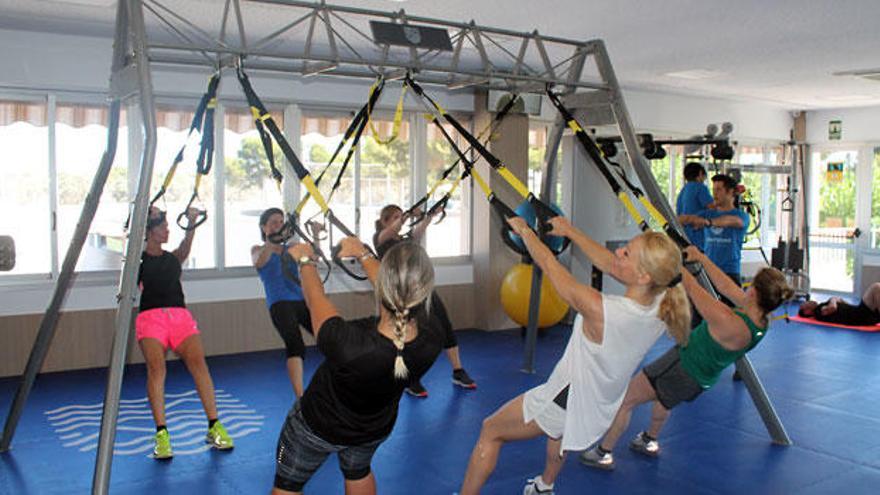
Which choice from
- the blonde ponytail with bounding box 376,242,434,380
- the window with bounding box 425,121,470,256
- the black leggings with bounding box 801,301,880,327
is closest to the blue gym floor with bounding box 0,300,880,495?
the blonde ponytail with bounding box 376,242,434,380

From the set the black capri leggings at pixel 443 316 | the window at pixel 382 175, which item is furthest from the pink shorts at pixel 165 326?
the window at pixel 382 175

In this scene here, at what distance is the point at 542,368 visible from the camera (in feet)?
22.0

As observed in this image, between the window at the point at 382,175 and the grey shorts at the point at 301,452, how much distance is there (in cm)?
539

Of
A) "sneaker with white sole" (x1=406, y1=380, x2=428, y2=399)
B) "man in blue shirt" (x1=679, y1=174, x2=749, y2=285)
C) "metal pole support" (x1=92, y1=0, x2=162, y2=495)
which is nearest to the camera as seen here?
"metal pole support" (x1=92, y1=0, x2=162, y2=495)

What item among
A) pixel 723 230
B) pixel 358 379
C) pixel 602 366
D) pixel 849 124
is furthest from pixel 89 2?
pixel 849 124

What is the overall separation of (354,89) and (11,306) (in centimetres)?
362

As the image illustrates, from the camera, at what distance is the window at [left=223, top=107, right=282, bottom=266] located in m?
7.28

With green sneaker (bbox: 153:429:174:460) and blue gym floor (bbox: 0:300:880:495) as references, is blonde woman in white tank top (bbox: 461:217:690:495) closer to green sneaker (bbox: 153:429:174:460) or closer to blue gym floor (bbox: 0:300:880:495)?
blue gym floor (bbox: 0:300:880:495)

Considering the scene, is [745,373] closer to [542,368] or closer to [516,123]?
[542,368]

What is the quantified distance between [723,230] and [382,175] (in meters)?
3.52

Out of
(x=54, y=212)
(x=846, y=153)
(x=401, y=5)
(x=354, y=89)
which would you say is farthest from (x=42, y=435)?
(x=846, y=153)

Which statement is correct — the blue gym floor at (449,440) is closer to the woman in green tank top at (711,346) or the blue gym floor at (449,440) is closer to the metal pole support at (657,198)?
the metal pole support at (657,198)

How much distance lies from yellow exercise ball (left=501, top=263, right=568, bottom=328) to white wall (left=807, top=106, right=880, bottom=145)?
6843 millimetres

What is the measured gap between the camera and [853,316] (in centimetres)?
888
